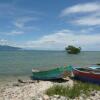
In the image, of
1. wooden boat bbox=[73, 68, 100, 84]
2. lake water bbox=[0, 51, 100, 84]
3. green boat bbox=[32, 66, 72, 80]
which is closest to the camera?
wooden boat bbox=[73, 68, 100, 84]

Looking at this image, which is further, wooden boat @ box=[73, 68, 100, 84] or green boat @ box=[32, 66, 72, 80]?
green boat @ box=[32, 66, 72, 80]

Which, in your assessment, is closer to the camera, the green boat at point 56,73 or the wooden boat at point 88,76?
the wooden boat at point 88,76

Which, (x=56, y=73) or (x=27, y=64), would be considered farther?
(x=27, y=64)

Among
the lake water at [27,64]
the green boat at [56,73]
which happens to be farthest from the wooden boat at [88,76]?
the lake water at [27,64]

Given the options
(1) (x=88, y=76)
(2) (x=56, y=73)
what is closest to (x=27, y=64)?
(2) (x=56, y=73)

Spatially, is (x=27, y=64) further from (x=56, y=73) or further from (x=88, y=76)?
(x=88, y=76)

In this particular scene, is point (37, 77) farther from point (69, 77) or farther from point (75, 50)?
point (75, 50)

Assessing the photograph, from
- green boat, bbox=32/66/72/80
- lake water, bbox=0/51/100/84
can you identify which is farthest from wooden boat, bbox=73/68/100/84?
lake water, bbox=0/51/100/84

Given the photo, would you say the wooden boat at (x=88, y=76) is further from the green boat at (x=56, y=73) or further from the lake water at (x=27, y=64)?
the lake water at (x=27, y=64)

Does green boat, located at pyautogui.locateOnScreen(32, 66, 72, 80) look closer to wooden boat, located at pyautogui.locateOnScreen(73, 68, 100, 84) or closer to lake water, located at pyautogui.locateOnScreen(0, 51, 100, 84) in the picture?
wooden boat, located at pyautogui.locateOnScreen(73, 68, 100, 84)

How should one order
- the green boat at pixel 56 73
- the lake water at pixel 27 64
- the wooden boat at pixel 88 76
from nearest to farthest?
the wooden boat at pixel 88 76
the green boat at pixel 56 73
the lake water at pixel 27 64

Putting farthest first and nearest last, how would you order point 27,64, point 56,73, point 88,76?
point 27,64 → point 56,73 → point 88,76

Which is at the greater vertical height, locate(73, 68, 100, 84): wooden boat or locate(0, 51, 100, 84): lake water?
locate(73, 68, 100, 84): wooden boat

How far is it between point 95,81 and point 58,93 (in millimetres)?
8841
